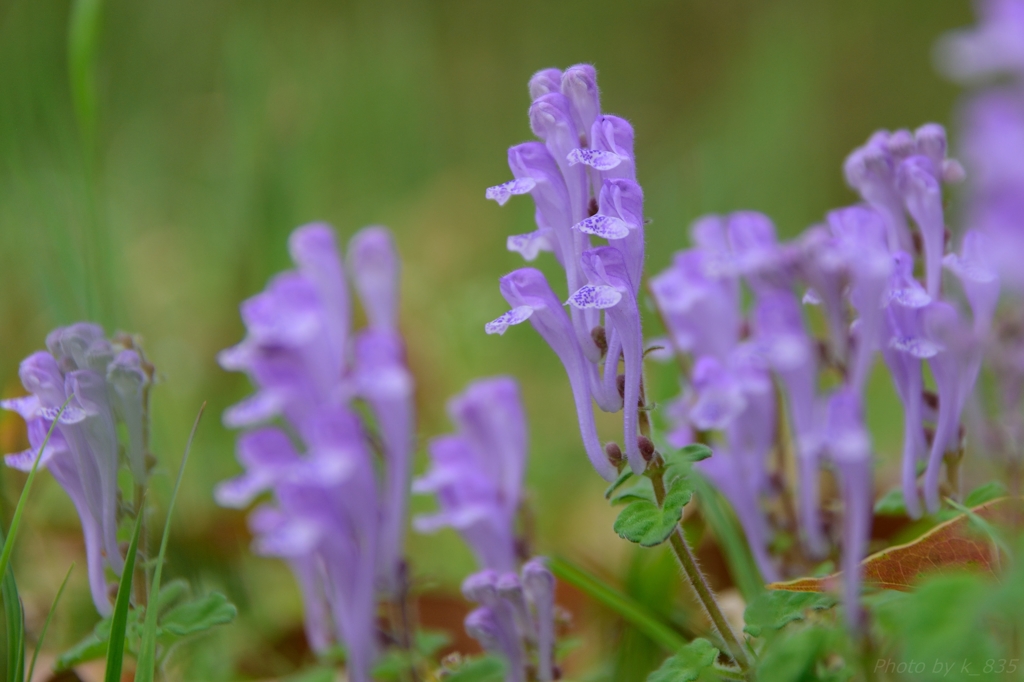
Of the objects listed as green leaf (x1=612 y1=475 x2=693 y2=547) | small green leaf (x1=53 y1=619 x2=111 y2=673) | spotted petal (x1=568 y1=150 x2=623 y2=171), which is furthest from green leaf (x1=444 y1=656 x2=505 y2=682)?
spotted petal (x1=568 y1=150 x2=623 y2=171)

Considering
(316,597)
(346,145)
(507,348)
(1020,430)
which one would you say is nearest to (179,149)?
(346,145)

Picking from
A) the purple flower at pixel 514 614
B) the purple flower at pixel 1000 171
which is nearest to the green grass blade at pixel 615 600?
the purple flower at pixel 514 614

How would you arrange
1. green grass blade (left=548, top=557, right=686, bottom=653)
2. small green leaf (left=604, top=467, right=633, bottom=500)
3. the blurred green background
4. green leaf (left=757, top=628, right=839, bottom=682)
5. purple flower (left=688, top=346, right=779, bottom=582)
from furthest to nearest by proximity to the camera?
the blurred green background, purple flower (left=688, top=346, right=779, bottom=582), green grass blade (left=548, top=557, right=686, bottom=653), small green leaf (left=604, top=467, right=633, bottom=500), green leaf (left=757, top=628, right=839, bottom=682)

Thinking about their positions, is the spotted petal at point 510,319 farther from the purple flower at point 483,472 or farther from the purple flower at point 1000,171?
the purple flower at point 1000,171

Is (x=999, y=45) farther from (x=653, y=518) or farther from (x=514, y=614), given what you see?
(x=514, y=614)

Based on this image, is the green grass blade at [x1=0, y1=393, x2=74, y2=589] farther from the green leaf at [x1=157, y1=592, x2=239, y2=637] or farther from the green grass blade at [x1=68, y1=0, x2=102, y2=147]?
the green grass blade at [x1=68, y1=0, x2=102, y2=147]

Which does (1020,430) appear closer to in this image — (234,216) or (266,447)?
(266,447)
